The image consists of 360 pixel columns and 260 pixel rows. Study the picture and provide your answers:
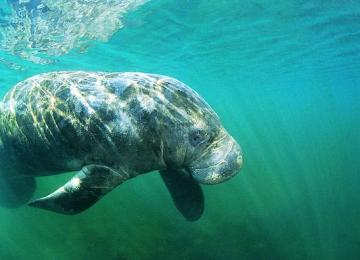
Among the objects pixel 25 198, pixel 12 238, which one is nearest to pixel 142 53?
pixel 12 238

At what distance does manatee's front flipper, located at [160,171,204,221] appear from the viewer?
17.9ft

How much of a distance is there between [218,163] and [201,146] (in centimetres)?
33

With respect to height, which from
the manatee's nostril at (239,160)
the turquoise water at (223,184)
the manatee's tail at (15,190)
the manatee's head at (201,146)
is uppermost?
the manatee's head at (201,146)

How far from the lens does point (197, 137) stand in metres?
4.32

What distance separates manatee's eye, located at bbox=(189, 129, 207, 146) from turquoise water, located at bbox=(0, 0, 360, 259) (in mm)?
4846

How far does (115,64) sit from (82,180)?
2264 centimetres

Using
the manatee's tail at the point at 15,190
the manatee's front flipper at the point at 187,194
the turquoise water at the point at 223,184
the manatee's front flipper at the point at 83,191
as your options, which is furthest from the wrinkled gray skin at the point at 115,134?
the turquoise water at the point at 223,184

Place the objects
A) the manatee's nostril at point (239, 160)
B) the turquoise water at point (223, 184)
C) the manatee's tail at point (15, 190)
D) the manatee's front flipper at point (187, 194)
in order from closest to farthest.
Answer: the manatee's nostril at point (239, 160) < the manatee's front flipper at point (187, 194) < the manatee's tail at point (15, 190) < the turquoise water at point (223, 184)

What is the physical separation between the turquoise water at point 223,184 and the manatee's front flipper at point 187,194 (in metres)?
3.19

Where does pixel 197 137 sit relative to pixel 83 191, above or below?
above

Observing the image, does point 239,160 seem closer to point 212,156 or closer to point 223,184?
point 212,156

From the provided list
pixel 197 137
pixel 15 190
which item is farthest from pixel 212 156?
pixel 15 190

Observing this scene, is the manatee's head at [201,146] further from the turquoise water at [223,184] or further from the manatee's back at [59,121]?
the turquoise water at [223,184]

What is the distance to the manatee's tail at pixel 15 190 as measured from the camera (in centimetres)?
664
